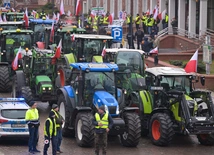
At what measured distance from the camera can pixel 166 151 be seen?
21.0 metres

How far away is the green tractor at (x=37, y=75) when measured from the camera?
2675cm

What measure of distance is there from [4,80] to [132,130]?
1181 cm

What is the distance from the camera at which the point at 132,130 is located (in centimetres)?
2094

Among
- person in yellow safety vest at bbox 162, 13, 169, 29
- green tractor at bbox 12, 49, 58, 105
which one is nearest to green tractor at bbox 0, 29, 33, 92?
green tractor at bbox 12, 49, 58, 105

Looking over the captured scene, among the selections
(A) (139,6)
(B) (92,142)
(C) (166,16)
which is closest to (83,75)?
(B) (92,142)

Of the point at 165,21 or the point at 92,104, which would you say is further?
the point at 165,21

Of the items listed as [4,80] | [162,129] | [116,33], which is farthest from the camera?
[116,33]

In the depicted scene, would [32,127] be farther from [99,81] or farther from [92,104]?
[99,81]

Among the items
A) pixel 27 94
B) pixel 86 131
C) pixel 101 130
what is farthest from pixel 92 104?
pixel 27 94

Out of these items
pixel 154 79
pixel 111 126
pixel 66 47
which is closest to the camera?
pixel 111 126

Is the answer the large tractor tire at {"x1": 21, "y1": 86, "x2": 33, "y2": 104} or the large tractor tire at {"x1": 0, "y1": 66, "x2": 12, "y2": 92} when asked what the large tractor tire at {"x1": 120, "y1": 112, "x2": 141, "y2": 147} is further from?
the large tractor tire at {"x1": 0, "y1": 66, "x2": 12, "y2": 92}

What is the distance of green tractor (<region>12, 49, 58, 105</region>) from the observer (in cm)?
2675

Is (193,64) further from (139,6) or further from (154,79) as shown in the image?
(139,6)

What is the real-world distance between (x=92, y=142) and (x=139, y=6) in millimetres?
41869
